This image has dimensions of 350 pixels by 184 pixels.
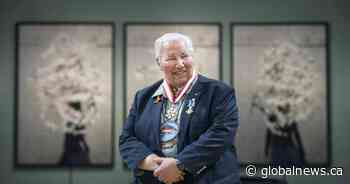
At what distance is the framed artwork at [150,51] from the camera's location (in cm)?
363

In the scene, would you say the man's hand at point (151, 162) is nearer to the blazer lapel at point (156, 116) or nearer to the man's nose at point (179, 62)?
the blazer lapel at point (156, 116)

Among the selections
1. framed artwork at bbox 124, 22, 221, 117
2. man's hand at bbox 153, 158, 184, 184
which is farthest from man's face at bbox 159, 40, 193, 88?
framed artwork at bbox 124, 22, 221, 117

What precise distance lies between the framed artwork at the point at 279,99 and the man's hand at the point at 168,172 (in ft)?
6.68

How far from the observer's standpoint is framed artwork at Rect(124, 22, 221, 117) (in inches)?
143

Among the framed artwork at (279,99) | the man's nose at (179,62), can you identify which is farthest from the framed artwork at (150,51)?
the man's nose at (179,62)

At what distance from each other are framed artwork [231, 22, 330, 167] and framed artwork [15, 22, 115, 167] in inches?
41.6

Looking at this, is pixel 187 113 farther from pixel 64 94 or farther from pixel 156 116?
pixel 64 94

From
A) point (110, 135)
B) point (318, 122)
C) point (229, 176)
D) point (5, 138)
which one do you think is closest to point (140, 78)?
point (110, 135)

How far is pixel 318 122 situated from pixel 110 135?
5.43 ft

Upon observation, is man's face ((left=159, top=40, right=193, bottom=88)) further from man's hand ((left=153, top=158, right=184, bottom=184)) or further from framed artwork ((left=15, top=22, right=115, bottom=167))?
framed artwork ((left=15, top=22, right=115, bottom=167))

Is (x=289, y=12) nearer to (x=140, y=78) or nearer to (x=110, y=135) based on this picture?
(x=140, y=78)

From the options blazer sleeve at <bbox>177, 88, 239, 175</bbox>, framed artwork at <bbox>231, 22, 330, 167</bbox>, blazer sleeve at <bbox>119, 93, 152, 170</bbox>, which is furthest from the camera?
framed artwork at <bbox>231, 22, 330, 167</bbox>

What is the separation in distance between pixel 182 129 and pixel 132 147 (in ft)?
0.74

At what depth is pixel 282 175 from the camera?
12.0 ft
